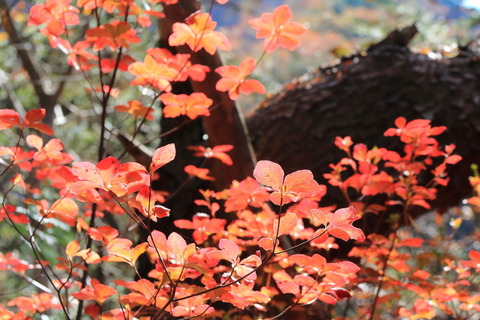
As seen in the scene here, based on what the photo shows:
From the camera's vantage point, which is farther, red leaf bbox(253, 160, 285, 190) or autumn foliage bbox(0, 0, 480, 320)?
autumn foliage bbox(0, 0, 480, 320)

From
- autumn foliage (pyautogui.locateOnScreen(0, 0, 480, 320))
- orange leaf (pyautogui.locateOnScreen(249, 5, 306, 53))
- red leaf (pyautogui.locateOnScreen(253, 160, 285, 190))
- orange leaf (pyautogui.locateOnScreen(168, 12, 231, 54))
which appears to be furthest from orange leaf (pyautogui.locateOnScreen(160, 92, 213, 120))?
red leaf (pyautogui.locateOnScreen(253, 160, 285, 190))

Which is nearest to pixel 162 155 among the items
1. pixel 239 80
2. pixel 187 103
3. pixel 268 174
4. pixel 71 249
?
pixel 268 174

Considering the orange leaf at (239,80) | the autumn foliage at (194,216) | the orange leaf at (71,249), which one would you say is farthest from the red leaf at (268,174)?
the orange leaf at (239,80)

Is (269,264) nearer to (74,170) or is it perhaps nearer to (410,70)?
(74,170)

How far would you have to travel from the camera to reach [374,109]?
6.45 feet

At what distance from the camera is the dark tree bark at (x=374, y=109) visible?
193cm

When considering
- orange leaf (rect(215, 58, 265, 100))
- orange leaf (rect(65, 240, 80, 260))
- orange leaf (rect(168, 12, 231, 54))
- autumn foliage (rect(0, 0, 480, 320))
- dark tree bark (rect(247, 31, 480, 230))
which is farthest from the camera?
dark tree bark (rect(247, 31, 480, 230))

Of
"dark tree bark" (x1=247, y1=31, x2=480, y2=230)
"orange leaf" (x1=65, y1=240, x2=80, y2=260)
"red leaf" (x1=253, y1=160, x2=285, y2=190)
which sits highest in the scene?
"red leaf" (x1=253, y1=160, x2=285, y2=190)

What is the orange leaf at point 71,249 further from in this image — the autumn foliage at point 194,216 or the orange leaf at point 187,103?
the orange leaf at point 187,103

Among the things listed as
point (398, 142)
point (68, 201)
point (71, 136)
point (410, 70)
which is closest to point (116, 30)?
point (68, 201)

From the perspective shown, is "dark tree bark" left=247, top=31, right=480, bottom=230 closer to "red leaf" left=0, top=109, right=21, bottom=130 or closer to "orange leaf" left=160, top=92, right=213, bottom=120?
"orange leaf" left=160, top=92, right=213, bottom=120

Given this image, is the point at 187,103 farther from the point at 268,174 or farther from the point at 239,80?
the point at 268,174

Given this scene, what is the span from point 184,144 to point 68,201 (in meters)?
0.96

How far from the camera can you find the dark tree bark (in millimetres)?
1926
